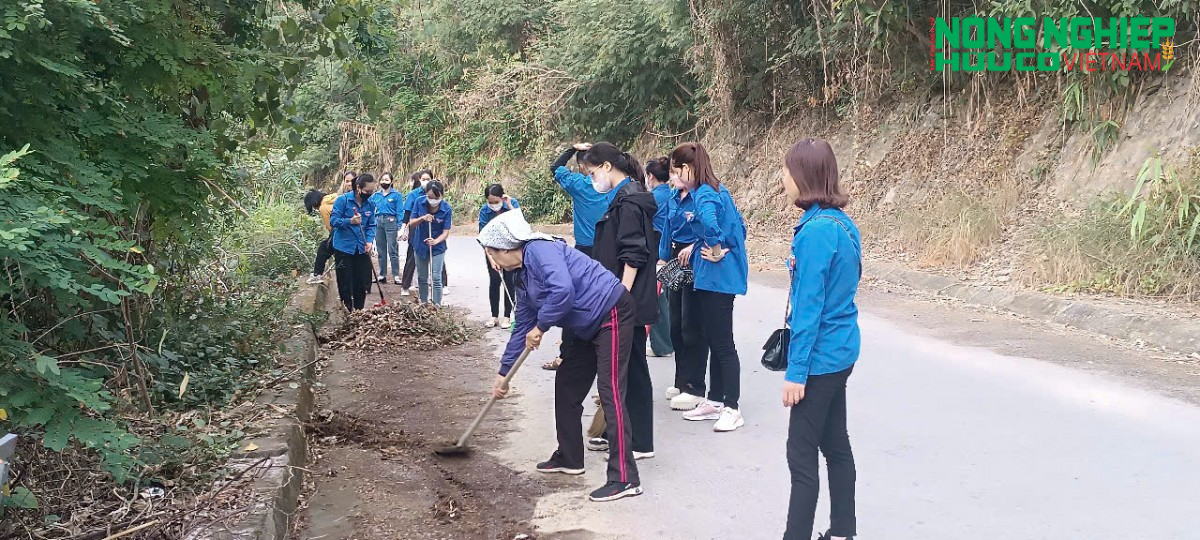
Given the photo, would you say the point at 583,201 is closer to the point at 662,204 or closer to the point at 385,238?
the point at 662,204

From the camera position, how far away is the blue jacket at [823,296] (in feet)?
13.0

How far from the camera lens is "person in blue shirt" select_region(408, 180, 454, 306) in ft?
39.3

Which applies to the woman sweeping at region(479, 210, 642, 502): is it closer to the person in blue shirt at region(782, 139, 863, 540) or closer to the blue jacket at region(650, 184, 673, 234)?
the person in blue shirt at region(782, 139, 863, 540)

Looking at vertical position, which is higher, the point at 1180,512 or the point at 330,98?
the point at 330,98

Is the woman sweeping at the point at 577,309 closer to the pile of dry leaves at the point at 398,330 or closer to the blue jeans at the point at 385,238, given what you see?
the pile of dry leaves at the point at 398,330

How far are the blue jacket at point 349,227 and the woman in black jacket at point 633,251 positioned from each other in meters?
5.02

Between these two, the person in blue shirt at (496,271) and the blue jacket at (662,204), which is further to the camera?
the person in blue shirt at (496,271)

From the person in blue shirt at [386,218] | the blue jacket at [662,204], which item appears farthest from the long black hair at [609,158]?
the person in blue shirt at [386,218]

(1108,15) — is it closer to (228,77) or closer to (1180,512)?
(1180,512)

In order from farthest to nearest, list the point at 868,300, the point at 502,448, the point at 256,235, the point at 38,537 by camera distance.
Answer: the point at 256,235 → the point at 868,300 → the point at 502,448 → the point at 38,537

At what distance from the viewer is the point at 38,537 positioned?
3883 millimetres

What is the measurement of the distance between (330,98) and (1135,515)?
3502cm

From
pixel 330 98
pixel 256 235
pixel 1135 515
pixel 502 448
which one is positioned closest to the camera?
pixel 1135 515

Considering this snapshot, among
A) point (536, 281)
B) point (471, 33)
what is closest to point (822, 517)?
point (536, 281)
